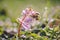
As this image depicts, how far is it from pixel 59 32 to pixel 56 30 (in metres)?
0.04

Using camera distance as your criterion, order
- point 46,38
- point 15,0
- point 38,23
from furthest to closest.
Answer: point 15,0 < point 38,23 < point 46,38

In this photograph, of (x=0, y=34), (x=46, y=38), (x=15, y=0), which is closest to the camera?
(x=46, y=38)

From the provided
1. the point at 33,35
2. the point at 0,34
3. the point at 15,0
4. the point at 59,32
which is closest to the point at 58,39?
the point at 59,32

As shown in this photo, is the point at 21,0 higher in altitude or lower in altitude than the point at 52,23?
higher

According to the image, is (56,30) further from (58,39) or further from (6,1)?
(6,1)

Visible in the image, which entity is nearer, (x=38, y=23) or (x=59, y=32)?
(x=59, y=32)

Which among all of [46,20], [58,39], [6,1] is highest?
[6,1]

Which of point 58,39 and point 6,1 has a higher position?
point 6,1

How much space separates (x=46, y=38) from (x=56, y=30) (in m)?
0.11

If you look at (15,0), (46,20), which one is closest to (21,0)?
(15,0)

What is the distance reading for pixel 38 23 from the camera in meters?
1.80

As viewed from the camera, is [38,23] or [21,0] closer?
[38,23]

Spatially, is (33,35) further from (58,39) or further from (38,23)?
(38,23)

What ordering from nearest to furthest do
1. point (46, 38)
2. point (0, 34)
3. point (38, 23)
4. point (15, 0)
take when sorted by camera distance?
point (46, 38)
point (0, 34)
point (38, 23)
point (15, 0)
